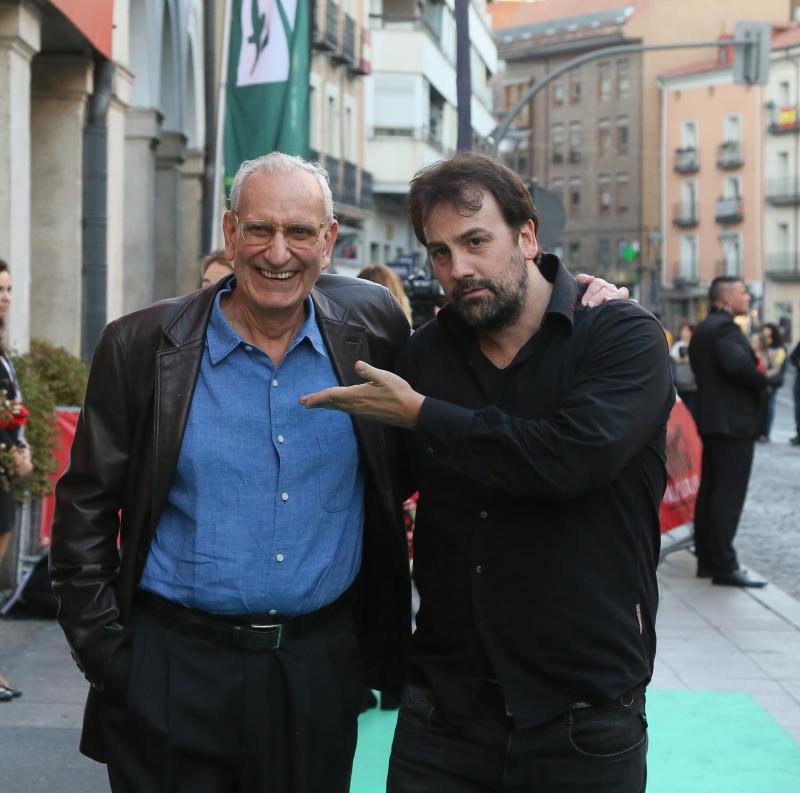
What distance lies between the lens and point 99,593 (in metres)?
3.62

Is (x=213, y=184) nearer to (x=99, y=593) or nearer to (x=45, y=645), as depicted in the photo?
(x=45, y=645)

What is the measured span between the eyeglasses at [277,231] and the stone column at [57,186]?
9.50 m

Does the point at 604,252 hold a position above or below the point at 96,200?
above

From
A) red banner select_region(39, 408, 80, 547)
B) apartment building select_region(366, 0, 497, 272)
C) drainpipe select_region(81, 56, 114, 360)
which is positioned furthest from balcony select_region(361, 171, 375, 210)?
red banner select_region(39, 408, 80, 547)

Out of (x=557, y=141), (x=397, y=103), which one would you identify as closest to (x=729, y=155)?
(x=557, y=141)

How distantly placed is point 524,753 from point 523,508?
510mm

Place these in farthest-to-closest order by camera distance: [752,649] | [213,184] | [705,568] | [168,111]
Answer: [168,111]
[213,184]
[705,568]
[752,649]

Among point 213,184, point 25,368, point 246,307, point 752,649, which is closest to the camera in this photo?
point 246,307

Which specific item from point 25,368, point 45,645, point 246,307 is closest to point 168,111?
point 25,368

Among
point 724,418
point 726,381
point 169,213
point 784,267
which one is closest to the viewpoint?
point 724,418

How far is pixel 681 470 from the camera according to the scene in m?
11.4

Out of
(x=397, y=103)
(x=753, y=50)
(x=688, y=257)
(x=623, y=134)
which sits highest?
(x=623, y=134)

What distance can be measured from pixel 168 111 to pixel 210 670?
53.8 ft

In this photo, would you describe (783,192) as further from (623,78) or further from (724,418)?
(724,418)
